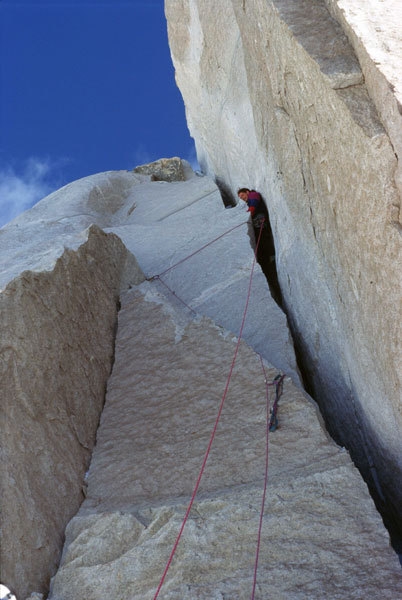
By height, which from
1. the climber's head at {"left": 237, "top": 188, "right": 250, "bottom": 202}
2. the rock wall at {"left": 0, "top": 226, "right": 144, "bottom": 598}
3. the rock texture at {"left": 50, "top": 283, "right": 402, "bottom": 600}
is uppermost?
the climber's head at {"left": 237, "top": 188, "right": 250, "bottom": 202}

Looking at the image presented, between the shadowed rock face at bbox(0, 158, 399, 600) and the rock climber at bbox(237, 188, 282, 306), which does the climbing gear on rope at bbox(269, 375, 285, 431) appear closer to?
the shadowed rock face at bbox(0, 158, 399, 600)

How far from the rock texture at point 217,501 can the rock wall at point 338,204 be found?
486 mm

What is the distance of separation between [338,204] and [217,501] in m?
1.87

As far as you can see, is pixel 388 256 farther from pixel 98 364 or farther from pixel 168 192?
pixel 168 192

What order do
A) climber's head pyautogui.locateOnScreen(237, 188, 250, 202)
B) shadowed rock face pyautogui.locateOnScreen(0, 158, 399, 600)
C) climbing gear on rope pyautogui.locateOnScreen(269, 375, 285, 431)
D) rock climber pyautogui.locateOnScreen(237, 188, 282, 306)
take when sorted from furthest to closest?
climber's head pyautogui.locateOnScreen(237, 188, 250, 202) < rock climber pyautogui.locateOnScreen(237, 188, 282, 306) < climbing gear on rope pyautogui.locateOnScreen(269, 375, 285, 431) < shadowed rock face pyautogui.locateOnScreen(0, 158, 399, 600)

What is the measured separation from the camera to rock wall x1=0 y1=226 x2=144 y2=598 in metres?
3.50

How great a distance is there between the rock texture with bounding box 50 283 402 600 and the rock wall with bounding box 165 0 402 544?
1.59 feet

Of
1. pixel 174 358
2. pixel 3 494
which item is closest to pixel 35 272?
pixel 174 358

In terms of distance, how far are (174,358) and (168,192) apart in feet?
18.6

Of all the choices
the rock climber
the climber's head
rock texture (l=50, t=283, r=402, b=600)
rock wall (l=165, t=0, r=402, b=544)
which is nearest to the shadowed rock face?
rock texture (l=50, t=283, r=402, b=600)

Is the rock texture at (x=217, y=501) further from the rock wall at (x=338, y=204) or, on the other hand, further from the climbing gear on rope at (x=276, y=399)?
the rock wall at (x=338, y=204)

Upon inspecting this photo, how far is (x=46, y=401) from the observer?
4.03m

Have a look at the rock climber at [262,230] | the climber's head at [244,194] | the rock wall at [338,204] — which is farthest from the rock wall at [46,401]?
the climber's head at [244,194]

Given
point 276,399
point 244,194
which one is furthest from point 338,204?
point 244,194
